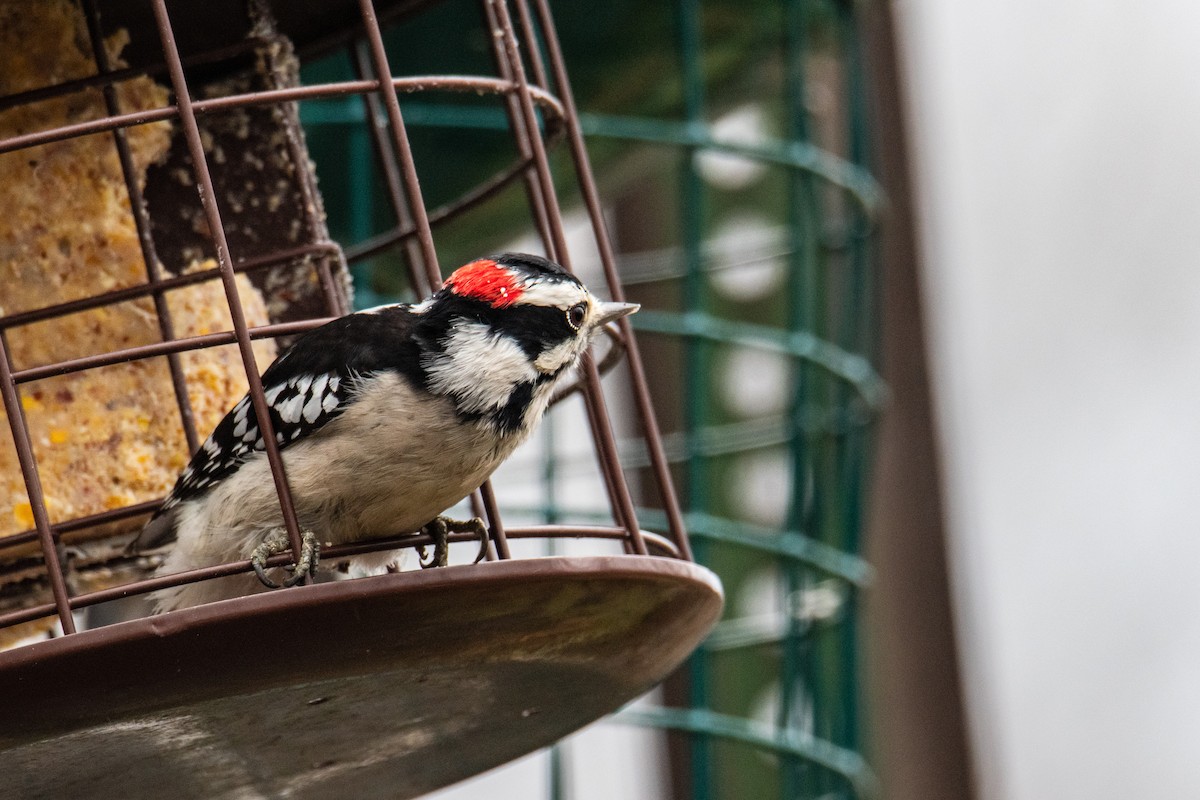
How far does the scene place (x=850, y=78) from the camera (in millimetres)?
4562

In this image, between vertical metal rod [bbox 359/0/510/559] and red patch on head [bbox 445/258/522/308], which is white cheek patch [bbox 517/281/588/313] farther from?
vertical metal rod [bbox 359/0/510/559]

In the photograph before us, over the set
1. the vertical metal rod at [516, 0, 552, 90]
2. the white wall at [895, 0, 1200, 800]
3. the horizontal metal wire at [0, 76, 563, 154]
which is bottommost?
the white wall at [895, 0, 1200, 800]

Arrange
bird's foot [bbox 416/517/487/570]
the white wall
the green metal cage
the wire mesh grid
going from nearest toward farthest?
the wire mesh grid
bird's foot [bbox 416/517/487/570]
the green metal cage
the white wall

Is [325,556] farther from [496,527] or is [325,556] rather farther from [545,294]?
[545,294]

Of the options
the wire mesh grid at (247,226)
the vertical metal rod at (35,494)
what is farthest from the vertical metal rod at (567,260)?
the vertical metal rod at (35,494)

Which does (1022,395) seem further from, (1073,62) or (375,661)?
(375,661)

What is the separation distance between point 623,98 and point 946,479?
1.40 metres

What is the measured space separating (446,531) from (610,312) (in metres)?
0.44

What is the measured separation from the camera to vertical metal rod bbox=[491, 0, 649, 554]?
2.72 m

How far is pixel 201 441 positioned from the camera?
10.6 feet

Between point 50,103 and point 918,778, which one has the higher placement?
point 50,103

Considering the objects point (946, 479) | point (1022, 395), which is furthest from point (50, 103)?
point (1022, 395)

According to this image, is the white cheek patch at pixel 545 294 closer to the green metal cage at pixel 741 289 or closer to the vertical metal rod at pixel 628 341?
the vertical metal rod at pixel 628 341

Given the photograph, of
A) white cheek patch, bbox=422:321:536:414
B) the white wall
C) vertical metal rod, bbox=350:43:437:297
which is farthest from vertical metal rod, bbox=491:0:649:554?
the white wall
